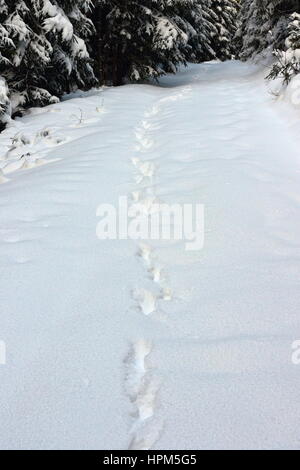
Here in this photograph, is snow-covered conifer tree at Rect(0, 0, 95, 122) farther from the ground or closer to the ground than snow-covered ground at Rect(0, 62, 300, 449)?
farther from the ground

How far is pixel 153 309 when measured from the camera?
7.85 feet

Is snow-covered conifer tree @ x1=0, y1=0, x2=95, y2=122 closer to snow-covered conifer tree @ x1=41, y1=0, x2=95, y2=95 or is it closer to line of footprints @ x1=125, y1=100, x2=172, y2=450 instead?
snow-covered conifer tree @ x1=41, y1=0, x2=95, y2=95

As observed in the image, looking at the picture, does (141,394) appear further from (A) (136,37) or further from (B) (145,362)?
(A) (136,37)

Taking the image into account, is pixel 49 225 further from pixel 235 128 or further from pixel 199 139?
pixel 235 128

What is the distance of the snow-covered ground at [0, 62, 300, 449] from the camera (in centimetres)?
165

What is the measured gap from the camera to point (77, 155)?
5.42m
